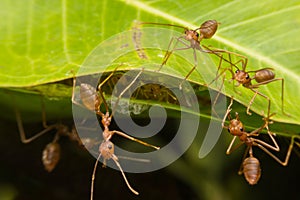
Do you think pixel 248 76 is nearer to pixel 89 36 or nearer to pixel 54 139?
pixel 89 36

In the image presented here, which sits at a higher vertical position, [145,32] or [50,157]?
[145,32]

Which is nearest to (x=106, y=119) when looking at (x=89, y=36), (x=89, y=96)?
(x=89, y=96)

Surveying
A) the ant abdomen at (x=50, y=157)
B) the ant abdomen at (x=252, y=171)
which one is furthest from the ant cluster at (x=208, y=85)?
the ant abdomen at (x=50, y=157)

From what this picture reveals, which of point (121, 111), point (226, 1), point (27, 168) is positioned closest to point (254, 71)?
point (226, 1)

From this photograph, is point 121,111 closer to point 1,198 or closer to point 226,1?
point 226,1

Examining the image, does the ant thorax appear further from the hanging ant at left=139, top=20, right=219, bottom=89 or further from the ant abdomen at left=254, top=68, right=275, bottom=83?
the hanging ant at left=139, top=20, right=219, bottom=89

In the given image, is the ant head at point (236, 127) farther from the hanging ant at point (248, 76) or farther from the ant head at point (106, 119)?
the ant head at point (106, 119)

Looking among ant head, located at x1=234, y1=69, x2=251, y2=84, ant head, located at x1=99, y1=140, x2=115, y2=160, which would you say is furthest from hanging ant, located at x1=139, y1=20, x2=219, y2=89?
ant head, located at x1=99, y1=140, x2=115, y2=160
